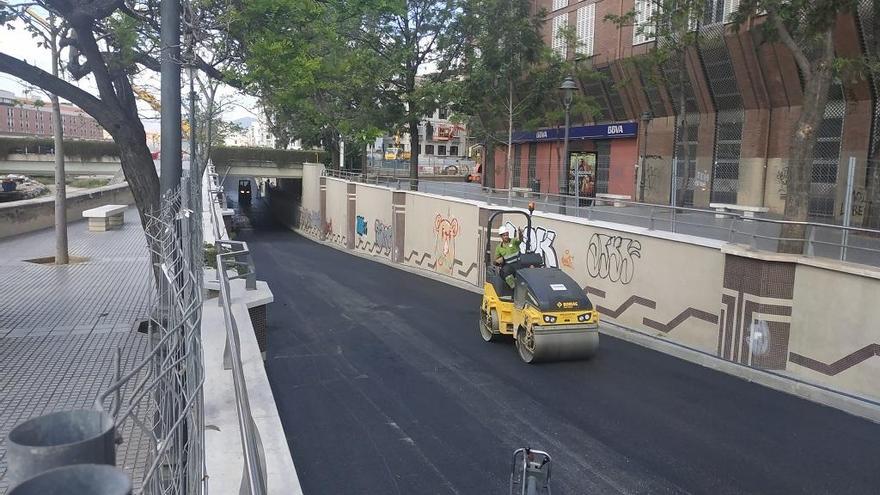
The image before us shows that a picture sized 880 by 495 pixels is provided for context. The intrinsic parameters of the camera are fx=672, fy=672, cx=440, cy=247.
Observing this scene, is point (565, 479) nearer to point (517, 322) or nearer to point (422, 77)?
point (517, 322)

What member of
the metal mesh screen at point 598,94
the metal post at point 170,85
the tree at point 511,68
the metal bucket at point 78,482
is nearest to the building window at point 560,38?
the metal mesh screen at point 598,94

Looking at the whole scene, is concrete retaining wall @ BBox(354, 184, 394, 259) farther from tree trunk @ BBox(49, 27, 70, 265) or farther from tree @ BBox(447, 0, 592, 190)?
tree trunk @ BBox(49, 27, 70, 265)

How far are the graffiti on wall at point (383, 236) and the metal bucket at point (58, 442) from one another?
2909 cm

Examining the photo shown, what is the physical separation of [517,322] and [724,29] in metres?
17.2

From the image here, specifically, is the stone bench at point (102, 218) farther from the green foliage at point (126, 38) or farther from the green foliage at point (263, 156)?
the green foliage at point (263, 156)

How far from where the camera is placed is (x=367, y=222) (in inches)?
1356

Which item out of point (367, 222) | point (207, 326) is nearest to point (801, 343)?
point (207, 326)

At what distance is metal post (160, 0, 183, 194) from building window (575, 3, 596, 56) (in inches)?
1064

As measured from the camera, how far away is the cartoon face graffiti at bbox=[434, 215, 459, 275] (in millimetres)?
24844

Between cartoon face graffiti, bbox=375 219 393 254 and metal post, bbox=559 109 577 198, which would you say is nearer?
metal post, bbox=559 109 577 198

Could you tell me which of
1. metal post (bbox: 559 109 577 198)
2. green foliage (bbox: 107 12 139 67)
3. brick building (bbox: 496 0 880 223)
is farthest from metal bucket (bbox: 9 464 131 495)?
metal post (bbox: 559 109 577 198)

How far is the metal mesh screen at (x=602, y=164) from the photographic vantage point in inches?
1330

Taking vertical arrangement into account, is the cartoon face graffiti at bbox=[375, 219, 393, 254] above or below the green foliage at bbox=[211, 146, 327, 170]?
below

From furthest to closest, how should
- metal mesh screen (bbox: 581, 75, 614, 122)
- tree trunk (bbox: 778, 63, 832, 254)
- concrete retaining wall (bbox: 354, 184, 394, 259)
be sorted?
metal mesh screen (bbox: 581, 75, 614, 122) → concrete retaining wall (bbox: 354, 184, 394, 259) → tree trunk (bbox: 778, 63, 832, 254)
